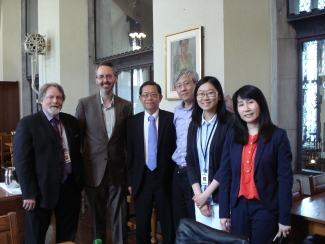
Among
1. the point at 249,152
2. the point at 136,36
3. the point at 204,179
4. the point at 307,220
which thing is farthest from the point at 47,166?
the point at 136,36

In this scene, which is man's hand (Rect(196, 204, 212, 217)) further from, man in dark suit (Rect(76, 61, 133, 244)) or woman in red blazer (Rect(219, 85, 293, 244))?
man in dark suit (Rect(76, 61, 133, 244))

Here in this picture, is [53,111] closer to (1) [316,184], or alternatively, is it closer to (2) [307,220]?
(2) [307,220]

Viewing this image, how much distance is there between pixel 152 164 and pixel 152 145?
0.52ft

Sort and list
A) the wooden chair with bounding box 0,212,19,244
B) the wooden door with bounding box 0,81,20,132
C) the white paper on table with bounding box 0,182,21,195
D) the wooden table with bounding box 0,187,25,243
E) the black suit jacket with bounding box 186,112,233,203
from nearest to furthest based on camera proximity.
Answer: the wooden chair with bounding box 0,212,19,244 → the black suit jacket with bounding box 186,112,233,203 → the wooden table with bounding box 0,187,25,243 → the white paper on table with bounding box 0,182,21,195 → the wooden door with bounding box 0,81,20,132

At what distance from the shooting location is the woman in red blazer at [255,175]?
201 centimetres

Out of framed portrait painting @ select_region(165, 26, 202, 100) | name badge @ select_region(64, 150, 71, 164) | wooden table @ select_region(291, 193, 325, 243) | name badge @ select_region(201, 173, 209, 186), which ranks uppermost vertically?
framed portrait painting @ select_region(165, 26, 202, 100)

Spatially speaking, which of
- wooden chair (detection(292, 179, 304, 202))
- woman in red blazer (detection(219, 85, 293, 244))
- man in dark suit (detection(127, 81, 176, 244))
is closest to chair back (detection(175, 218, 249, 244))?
woman in red blazer (detection(219, 85, 293, 244))

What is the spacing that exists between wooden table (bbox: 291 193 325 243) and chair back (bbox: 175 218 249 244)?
0.97 meters

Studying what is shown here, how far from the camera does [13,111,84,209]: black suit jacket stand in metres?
2.57

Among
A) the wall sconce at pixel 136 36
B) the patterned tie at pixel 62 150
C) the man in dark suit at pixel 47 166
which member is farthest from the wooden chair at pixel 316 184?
the wall sconce at pixel 136 36

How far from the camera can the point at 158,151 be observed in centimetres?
284

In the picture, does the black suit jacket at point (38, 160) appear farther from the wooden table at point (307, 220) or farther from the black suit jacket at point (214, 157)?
the wooden table at point (307, 220)

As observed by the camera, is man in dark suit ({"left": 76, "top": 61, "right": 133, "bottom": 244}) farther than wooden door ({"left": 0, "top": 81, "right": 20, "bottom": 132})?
No

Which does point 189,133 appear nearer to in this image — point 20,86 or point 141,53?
point 141,53
